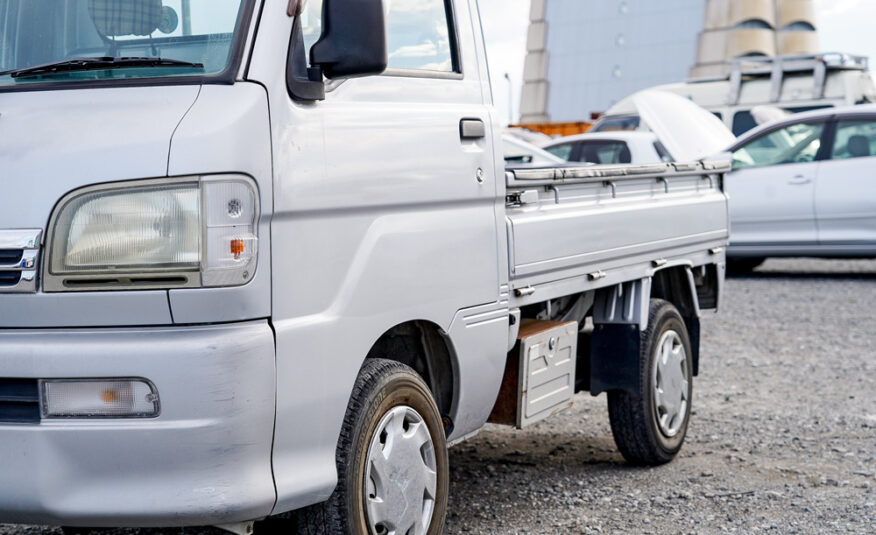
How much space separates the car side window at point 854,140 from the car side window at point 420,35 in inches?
386

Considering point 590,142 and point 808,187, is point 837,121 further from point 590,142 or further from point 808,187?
point 590,142

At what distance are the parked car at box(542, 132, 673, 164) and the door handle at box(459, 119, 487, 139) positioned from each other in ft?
34.6

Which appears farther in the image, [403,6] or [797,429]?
[797,429]

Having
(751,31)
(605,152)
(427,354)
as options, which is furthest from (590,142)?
(751,31)

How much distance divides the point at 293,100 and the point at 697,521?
253 cm

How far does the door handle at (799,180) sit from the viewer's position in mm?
13133

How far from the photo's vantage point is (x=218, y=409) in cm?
295

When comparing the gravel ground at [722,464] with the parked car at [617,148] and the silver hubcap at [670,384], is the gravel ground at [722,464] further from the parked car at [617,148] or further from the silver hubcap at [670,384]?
the parked car at [617,148]

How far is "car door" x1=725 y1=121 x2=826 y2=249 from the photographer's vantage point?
517 inches

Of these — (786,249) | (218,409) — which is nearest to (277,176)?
(218,409)

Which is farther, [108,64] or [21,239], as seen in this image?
[108,64]

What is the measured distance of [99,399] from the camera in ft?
9.66

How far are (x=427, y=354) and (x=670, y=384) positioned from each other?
6.79 ft

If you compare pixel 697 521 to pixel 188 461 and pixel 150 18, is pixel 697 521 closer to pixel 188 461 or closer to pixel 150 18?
pixel 188 461
